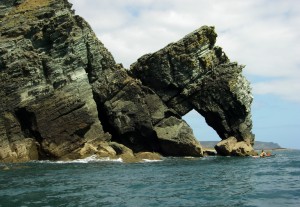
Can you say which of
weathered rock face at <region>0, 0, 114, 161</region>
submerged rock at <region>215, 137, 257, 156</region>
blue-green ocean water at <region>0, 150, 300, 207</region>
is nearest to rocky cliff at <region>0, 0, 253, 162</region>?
weathered rock face at <region>0, 0, 114, 161</region>

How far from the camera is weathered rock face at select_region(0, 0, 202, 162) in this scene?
52375mm

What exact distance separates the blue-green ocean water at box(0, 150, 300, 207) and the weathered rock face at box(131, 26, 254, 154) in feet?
99.9

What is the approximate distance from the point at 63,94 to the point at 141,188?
1155 inches

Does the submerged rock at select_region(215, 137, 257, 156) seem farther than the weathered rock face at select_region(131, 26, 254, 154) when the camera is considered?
No

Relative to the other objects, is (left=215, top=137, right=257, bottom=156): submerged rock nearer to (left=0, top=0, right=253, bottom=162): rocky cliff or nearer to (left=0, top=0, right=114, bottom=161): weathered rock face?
(left=0, top=0, right=253, bottom=162): rocky cliff

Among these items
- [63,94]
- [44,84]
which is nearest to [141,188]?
[63,94]

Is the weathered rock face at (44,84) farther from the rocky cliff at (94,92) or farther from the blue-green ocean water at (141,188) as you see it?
the blue-green ocean water at (141,188)

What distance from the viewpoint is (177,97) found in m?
68.9

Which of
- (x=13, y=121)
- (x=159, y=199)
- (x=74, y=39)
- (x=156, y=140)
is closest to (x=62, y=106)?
(x=13, y=121)

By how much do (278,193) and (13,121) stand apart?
36.5 meters

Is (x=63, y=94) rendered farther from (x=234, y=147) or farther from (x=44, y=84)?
(x=234, y=147)

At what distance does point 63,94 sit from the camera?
54.7m

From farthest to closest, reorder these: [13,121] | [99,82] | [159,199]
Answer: [99,82] → [13,121] → [159,199]

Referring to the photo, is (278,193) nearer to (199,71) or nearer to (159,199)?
(159,199)
